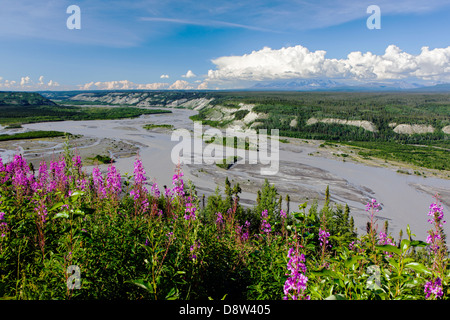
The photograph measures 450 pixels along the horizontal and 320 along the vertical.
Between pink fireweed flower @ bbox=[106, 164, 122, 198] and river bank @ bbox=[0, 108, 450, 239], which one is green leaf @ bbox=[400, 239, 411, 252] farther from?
river bank @ bbox=[0, 108, 450, 239]

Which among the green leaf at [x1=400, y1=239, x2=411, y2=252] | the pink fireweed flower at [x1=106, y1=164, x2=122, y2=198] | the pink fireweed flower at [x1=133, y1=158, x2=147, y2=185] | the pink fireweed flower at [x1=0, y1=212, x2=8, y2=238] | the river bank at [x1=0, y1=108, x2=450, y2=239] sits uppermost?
the green leaf at [x1=400, y1=239, x2=411, y2=252]

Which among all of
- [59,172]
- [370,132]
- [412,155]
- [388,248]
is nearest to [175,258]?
[388,248]

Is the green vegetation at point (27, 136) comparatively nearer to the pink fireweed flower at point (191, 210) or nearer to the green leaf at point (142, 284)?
the pink fireweed flower at point (191, 210)

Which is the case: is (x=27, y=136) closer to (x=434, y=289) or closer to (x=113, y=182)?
(x=113, y=182)

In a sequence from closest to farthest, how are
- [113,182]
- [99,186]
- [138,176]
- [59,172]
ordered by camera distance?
[138,176] → [113,182] → [99,186] → [59,172]

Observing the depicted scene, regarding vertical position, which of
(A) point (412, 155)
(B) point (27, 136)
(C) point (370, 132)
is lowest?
(A) point (412, 155)

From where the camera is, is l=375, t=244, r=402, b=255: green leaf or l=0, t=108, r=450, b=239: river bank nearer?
l=375, t=244, r=402, b=255: green leaf

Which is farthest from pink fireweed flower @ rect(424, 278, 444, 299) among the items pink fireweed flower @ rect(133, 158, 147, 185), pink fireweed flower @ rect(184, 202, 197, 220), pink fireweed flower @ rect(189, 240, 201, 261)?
pink fireweed flower @ rect(133, 158, 147, 185)

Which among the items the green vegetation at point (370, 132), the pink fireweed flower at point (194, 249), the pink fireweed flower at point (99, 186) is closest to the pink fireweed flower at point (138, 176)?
the pink fireweed flower at point (99, 186)
